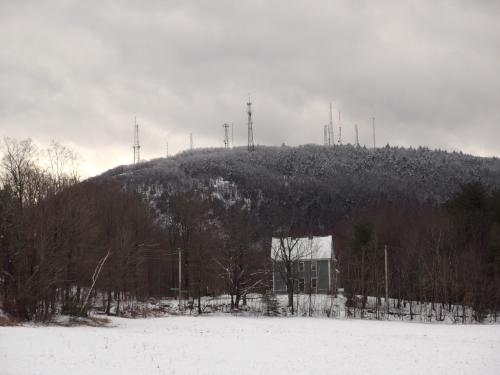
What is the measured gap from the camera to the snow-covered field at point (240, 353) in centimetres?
2091

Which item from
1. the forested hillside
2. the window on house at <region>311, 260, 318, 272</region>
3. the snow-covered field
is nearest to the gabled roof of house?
the window on house at <region>311, 260, 318, 272</region>

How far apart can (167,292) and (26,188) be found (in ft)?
147

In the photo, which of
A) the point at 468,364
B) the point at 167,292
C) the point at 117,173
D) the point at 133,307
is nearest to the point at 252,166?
the point at 117,173

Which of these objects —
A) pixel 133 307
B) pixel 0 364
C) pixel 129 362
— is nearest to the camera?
pixel 0 364

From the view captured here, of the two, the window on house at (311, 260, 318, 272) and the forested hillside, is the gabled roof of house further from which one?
the forested hillside

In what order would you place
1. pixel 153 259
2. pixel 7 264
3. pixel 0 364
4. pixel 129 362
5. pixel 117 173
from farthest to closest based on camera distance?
pixel 117 173, pixel 153 259, pixel 7 264, pixel 129 362, pixel 0 364

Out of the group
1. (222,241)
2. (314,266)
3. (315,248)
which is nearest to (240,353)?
(222,241)

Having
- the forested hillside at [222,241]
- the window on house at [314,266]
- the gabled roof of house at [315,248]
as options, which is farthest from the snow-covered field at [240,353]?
the window on house at [314,266]

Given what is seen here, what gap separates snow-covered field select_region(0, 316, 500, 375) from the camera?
823 inches

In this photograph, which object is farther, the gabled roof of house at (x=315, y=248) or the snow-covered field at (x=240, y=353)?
the gabled roof of house at (x=315, y=248)

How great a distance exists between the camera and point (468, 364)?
2348 centimetres

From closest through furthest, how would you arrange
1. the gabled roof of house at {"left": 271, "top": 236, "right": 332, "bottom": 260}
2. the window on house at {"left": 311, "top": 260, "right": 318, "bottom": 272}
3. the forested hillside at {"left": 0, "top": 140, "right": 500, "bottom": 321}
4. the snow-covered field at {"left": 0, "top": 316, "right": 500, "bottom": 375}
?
1. the snow-covered field at {"left": 0, "top": 316, "right": 500, "bottom": 375}
2. the forested hillside at {"left": 0, "top": 140, "right": 500, "bottom": 321}
3. the gabled roof of house at {"left": 271, "top": 236, "right": 332, "bottom": 260}
4. the window on house at {"left": 311, "top": 260, "right": 318, "bottom": 272}

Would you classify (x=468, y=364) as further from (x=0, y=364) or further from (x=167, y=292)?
(x=167, y=292)

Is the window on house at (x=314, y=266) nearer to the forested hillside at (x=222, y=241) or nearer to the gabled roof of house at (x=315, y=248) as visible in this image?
the gabled roof of house at (x=315, y=248)
